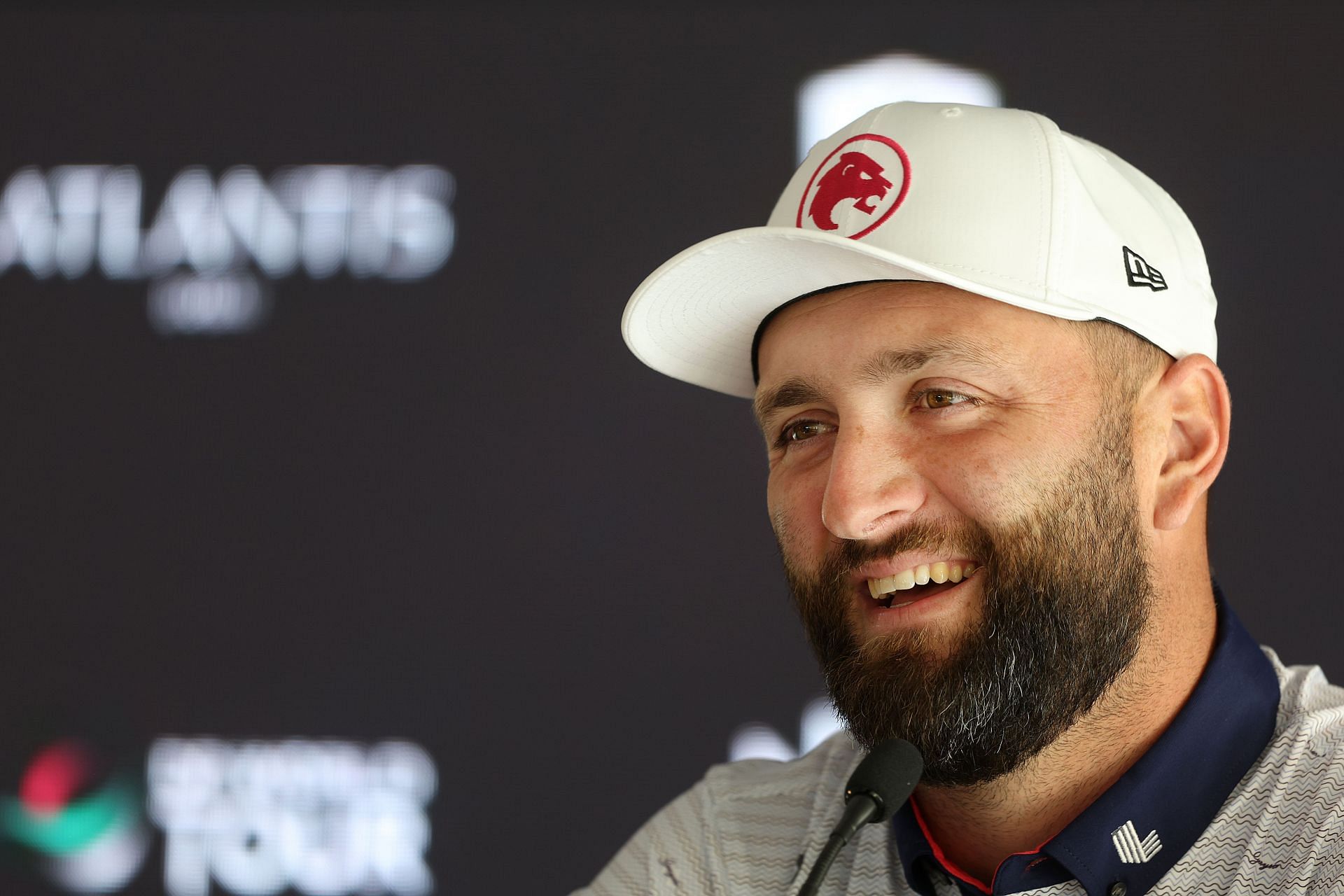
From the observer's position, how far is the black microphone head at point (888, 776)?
0.85 metres

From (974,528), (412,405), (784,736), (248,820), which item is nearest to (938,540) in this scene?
(974,528)

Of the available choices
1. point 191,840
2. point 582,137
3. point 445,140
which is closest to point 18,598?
point 191,840

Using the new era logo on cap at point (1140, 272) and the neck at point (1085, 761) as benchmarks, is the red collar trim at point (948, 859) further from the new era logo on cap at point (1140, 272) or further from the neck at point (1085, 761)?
the new era logo on cap at point (1140, 272)

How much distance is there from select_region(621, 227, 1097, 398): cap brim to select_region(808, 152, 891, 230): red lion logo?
42 mm

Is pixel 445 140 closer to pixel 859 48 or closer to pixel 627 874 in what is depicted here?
pixel 859 48

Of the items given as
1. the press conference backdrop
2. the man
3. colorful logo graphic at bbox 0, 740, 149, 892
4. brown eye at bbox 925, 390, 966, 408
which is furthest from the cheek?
colorful logo graphic at bbox 0, 740, 149, 892

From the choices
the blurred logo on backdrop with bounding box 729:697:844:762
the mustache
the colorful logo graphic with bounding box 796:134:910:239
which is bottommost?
the blurred logo on backdrop with bounding box 729:697:844:762

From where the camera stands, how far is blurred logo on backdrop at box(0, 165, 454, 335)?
2.13 meters

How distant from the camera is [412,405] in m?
2.12

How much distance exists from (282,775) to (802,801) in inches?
45.9

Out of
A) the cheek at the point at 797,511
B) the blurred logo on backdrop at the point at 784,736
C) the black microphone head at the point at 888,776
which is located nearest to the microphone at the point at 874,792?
the black microphone head at the point at 888,776

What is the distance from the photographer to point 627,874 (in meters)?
1.23

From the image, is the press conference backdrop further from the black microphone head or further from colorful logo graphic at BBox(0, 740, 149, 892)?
the black microphone head

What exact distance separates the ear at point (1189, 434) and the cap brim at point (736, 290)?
0.11m
